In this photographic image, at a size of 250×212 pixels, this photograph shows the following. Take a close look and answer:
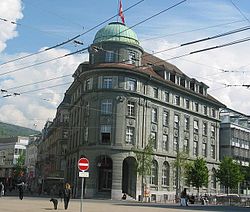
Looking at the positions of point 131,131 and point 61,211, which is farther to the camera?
point 131,131

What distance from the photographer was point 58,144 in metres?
83.4

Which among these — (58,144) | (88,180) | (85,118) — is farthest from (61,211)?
(58,144)

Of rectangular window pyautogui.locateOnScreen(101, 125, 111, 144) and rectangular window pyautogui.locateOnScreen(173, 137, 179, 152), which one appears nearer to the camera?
rectangular window pyautogui.locateOnScreen(101, 125, 111, 144)

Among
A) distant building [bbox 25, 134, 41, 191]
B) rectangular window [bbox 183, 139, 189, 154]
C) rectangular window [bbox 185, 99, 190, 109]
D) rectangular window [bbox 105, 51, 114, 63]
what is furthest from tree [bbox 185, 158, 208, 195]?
distant building [bbox 25, 134, 41, 191]

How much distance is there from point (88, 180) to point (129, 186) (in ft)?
19.4

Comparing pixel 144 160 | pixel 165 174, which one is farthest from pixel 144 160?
pixel 165 174

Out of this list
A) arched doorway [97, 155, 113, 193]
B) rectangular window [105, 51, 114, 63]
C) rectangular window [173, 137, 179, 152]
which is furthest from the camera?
rectangular window [173, 137, 179, 152]

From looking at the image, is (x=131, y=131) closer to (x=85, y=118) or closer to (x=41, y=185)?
(x=85, y=118)

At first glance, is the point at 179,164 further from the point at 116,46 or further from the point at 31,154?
the point at 31,154

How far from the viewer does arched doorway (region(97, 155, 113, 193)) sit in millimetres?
58938

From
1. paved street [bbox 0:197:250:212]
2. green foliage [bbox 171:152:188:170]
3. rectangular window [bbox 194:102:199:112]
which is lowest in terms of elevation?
paved street [bbox 0:197:250:212]

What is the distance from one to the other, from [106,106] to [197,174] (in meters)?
17.7

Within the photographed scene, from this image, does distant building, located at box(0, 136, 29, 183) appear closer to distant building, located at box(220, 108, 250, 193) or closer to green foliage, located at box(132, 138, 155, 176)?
distant building, located at box(220, 108, 250, 193)

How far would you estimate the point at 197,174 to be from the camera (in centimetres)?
6575
